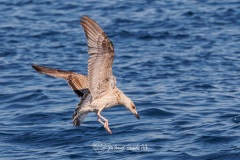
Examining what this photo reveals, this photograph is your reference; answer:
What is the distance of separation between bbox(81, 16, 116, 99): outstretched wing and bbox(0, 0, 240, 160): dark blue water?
188cm

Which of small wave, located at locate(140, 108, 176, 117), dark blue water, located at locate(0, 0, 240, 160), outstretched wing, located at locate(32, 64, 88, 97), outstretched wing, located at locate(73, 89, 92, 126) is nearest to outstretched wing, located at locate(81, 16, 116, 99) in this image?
outstretched wing, located at locate(73, 89, 92, 126)

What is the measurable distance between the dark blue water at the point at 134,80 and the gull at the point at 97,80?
1.24 metres

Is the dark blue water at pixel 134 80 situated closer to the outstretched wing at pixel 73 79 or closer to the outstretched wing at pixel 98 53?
the outstretched wing at pixel 73 79

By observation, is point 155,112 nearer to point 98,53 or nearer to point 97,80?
point 97,80

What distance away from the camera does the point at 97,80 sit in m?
8.64

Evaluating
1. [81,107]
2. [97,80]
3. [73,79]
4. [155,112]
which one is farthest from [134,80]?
[97,80]

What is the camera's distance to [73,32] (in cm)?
1778

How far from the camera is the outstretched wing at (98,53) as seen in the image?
8203 millimetres

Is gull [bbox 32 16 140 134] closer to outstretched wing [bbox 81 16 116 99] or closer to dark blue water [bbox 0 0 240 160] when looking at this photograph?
outstretched wing [bbox 81 16 116 99]

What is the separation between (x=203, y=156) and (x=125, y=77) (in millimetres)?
4565

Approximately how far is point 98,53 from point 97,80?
0.43 metres

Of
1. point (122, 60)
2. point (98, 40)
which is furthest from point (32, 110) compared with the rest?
point (98, 40)

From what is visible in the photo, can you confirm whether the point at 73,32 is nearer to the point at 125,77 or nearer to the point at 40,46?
the point at 40,46

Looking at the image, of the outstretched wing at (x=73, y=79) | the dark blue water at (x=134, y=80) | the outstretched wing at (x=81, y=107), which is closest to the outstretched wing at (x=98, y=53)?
the outstretched wing at (x=81, y=107)
